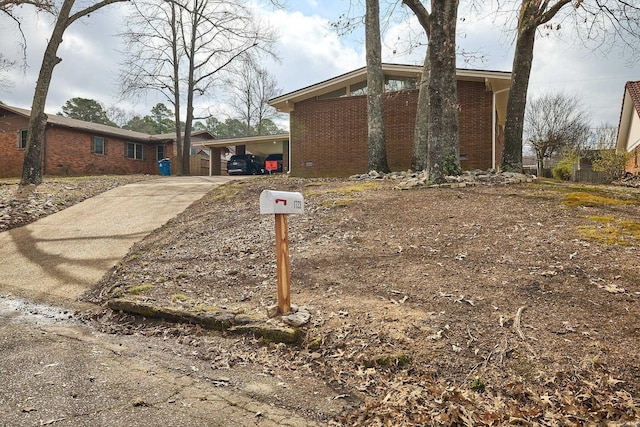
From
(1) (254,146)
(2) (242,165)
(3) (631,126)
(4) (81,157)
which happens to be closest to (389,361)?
(2) (242,165)

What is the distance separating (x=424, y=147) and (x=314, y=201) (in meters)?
4.34

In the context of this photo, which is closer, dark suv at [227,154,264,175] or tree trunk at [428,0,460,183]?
tree trunk at [428,0,460,183]

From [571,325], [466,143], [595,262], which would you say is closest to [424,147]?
[466,143]

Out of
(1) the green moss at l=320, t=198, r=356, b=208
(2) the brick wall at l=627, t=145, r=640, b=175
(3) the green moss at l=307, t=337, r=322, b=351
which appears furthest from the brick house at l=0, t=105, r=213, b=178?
(2) the brick wall at l=627, t=145, r=640, b=175

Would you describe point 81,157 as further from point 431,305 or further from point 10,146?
point 431,305

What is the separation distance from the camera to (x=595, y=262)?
3.92m

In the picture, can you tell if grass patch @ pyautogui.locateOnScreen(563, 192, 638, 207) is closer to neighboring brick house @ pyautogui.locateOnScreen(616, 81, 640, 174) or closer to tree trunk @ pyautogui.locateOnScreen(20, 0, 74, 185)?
tree trunk @ pyautogui.locateOnScreen(20, 0, 74, 185)

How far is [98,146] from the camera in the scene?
78.8 ft

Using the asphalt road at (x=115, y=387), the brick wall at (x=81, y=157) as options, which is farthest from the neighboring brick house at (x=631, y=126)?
the brick wall at (x=81, y=157)

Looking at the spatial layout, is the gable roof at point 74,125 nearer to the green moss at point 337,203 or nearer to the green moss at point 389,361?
the green moss at point 337,203

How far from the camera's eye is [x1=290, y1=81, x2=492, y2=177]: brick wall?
13500 mm

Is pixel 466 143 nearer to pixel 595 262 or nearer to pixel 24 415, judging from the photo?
pixel 595 262

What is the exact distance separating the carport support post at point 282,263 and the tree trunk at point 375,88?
792 centimetres

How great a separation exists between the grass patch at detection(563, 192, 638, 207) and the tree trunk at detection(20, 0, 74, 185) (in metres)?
13.8
